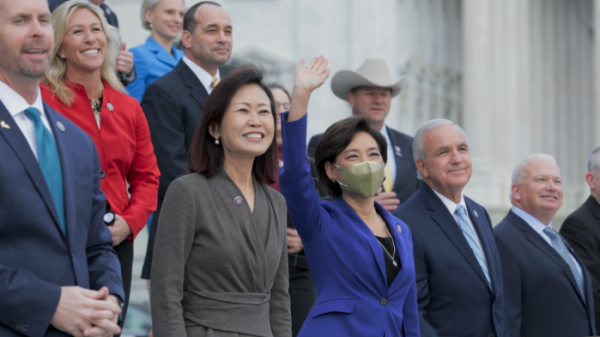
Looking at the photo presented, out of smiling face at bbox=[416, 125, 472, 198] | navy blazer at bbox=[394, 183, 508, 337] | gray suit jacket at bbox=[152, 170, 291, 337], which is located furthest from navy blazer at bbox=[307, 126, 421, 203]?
gray suit jacket at bbox=[152, 170, 291, 337]

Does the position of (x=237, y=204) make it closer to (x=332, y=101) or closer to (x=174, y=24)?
(x=174, y=24)

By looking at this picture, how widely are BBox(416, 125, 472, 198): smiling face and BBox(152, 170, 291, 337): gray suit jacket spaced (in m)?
1.86

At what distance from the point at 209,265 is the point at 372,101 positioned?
354cm

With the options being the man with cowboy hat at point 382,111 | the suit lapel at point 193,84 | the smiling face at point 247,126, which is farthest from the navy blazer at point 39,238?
the man with cowboy hat at point 382,111

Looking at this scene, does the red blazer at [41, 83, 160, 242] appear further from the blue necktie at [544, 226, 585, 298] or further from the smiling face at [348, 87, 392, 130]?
the blue necktie at [544, 226, 585, 298]

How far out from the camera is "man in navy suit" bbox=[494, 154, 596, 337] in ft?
18.8

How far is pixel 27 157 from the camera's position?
3.24 metres

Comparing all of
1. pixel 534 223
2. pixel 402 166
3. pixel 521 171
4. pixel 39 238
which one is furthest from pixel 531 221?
pixel 39 238

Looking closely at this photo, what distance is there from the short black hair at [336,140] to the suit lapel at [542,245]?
6.23 ft

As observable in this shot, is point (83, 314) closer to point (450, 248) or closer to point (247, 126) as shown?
point (247, 126)

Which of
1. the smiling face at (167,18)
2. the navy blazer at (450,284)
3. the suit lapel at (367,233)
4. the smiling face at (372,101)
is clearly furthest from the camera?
the smiling face at (167,18)

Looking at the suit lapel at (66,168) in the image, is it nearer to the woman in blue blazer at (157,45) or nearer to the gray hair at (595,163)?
the woman in blue blazer at (157,45)

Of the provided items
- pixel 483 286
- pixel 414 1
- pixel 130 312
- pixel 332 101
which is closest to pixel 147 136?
pixel 483 286

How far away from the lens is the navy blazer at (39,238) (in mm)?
3100
